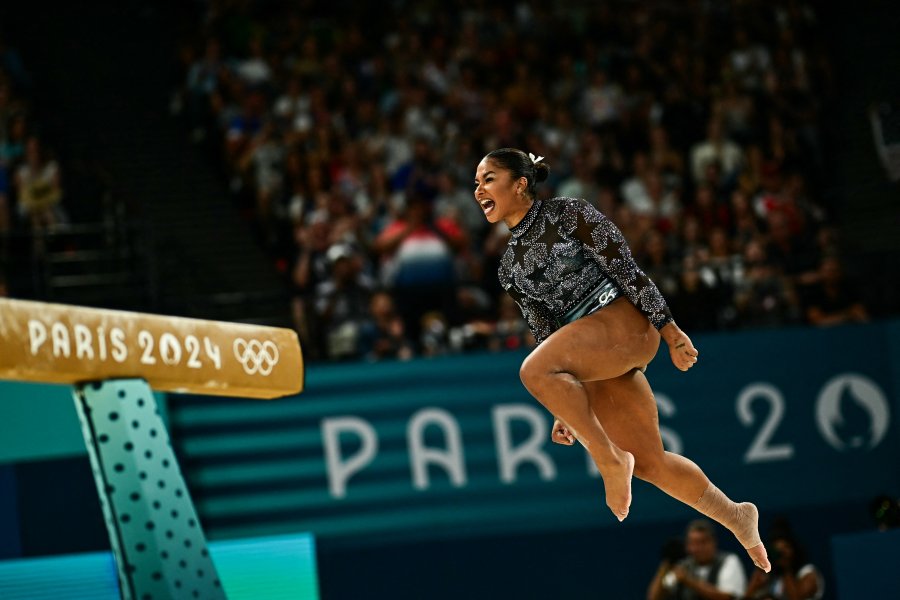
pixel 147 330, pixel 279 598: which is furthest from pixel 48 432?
pixel 147 330

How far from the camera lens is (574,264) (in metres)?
4.77

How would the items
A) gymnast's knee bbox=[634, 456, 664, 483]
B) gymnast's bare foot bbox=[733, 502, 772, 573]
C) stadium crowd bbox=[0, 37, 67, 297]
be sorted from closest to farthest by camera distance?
gymnast's knee bbox=[634, 456, 664, 483] → gymnast's bare foot bbox=[733, 502, 772, 573] → stadium crowd bbox=[0, 37, 67, 297]

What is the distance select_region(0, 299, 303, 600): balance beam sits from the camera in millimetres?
3953

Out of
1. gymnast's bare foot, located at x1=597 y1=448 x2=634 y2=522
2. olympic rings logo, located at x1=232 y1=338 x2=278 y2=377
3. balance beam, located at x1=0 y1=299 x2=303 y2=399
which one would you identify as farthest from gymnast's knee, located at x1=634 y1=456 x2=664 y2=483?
olympic rings logo, located at x1=232 y1=338 x2=278 y2=377

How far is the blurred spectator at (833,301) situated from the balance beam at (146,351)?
18.5 feet

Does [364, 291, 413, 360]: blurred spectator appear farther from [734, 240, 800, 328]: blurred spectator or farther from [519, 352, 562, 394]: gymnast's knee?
[519, 352, 562, 394]: gymnast's knee

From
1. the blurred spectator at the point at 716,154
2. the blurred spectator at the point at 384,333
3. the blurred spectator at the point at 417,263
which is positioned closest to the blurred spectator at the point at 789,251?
the blurred spectator at the point at 716,154

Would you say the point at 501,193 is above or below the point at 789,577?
above

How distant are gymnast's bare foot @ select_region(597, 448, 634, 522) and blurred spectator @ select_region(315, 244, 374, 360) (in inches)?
189

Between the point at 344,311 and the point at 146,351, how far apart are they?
5049mm

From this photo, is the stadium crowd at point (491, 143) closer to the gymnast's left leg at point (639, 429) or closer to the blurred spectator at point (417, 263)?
the blurred spectator at point (417, 263)

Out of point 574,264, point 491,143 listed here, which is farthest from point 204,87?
point 574,264

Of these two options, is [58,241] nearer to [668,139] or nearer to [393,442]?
[393,442]

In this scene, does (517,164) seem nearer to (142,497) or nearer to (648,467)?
(648,467)
